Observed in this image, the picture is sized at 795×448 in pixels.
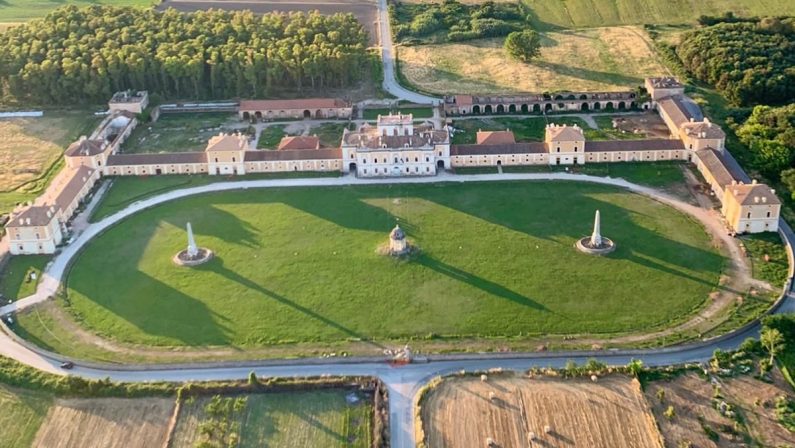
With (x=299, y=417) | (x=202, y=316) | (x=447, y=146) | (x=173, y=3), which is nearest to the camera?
A: (x=299, y=417)

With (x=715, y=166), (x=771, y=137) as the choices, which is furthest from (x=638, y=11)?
(x=715, y=166)

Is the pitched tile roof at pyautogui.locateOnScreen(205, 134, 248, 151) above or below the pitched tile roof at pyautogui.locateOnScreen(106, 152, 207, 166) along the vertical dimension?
above

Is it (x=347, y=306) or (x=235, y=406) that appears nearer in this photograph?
(x=235, y=406)

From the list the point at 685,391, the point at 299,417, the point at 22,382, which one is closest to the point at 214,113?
the point at 22,382

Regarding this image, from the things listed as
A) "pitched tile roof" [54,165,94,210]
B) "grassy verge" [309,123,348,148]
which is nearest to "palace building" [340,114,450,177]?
"grassy verge" [309,123,348,148]

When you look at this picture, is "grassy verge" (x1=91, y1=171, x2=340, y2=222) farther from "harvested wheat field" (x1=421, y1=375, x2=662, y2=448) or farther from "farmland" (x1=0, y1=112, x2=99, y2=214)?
"harvested wheat field" (x1=421, y1=375, x2=662, y2=448)

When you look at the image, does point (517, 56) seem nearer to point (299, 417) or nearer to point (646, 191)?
point (646, 191)

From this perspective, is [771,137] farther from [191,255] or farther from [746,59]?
[191,255]
